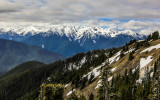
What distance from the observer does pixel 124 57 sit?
422ft

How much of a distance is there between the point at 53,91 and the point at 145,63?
80.5 meters

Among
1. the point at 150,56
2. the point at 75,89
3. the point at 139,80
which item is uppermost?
the point at 150,56

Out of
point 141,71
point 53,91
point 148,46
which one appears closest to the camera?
point 53,91

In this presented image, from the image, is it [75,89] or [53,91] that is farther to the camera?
[75,89]

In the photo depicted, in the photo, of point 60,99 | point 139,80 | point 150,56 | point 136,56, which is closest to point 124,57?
point 136,56

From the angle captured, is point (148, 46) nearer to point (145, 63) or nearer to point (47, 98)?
point (145, 63)

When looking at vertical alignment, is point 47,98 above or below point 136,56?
above

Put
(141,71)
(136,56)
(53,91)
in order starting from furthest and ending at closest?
(136,56)
(141,71)
(53,91)

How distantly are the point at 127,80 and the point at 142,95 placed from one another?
23.4 metres

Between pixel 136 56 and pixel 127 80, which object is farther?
pixel 136 56

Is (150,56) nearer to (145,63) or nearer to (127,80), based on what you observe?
(145,63)

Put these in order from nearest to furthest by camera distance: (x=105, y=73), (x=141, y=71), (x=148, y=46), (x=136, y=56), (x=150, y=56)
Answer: (x=105, y=73) → (x=141, y=71) → (x=150, y=56) → (x=136, y=56) → (x=148, y=46)

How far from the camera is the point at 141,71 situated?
3777 inches

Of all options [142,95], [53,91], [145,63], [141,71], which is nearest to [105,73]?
[53,91]
